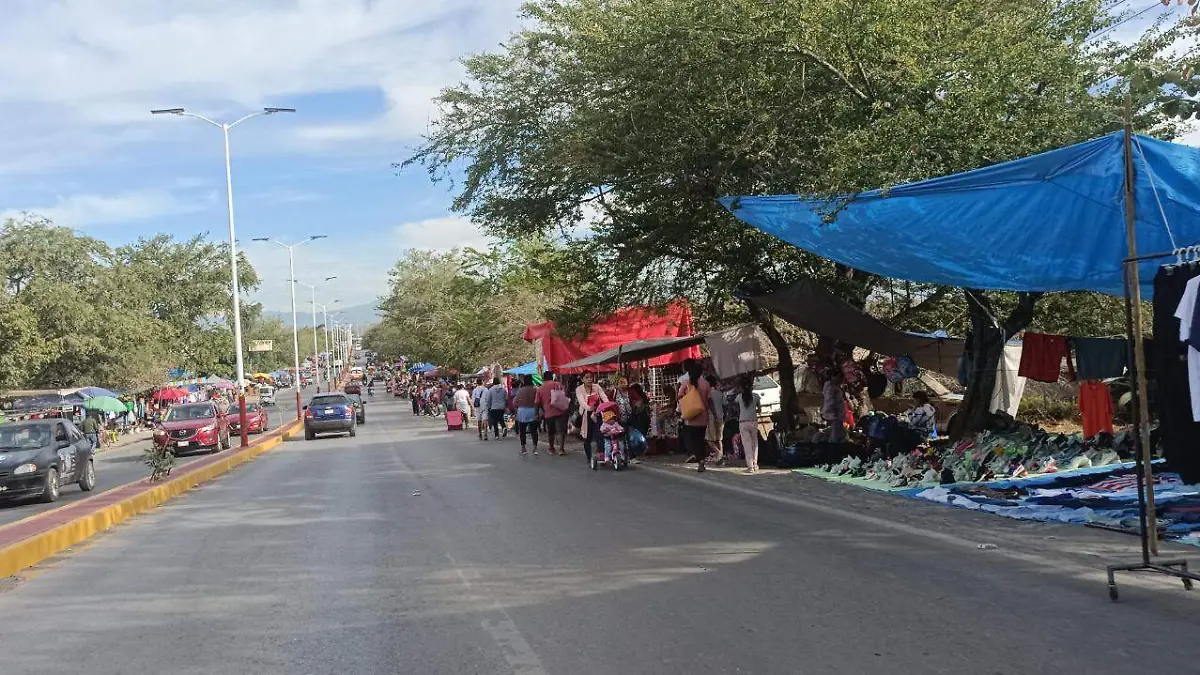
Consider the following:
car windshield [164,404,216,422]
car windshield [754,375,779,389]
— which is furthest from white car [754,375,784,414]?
car windshield [164,404,216,422]

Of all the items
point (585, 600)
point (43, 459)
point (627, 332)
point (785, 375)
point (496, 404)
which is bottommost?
point (585, 600)

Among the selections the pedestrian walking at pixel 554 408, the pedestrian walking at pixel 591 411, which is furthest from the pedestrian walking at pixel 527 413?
the pedestrian walking at pixel 591 411

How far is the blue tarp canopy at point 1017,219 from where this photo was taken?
795 cm

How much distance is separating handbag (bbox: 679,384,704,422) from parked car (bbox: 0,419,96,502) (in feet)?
37.7

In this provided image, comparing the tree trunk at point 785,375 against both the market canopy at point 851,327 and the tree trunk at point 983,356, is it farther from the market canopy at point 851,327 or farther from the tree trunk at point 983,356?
the tree trunk at point 983,356

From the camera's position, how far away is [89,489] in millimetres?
19859

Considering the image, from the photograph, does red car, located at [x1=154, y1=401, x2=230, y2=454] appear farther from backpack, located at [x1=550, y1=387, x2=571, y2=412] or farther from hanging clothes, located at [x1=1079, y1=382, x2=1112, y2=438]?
hanging clothes, located at [x1=1079, y1=382, x2=1112, y2=438]

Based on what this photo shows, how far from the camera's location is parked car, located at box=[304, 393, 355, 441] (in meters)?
36.7

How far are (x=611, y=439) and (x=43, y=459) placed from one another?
10243 millimetres

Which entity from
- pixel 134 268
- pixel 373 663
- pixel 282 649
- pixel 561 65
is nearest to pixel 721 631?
pixel 373 663

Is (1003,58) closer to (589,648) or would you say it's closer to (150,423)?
(589,648)

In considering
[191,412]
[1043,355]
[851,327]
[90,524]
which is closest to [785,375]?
[851,327]

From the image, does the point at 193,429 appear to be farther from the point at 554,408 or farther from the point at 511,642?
the point at 511,642

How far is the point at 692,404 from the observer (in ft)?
57.1
